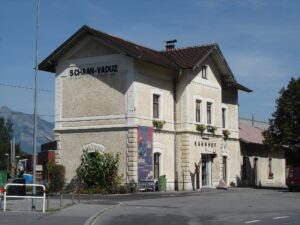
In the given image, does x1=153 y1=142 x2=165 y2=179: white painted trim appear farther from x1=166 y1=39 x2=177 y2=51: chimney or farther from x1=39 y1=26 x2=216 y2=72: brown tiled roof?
x1=166 y1=39 x2=177 y2=51: chimney

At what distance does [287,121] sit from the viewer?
40375 millimetres

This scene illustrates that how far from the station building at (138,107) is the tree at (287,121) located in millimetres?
4172

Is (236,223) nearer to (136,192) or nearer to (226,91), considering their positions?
(136,192)

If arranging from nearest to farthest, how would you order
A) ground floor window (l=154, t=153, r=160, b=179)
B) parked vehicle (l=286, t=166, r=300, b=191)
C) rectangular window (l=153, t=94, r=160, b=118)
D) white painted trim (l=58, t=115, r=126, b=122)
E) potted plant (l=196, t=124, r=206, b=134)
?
1. white painted trim (l=58, t=115, r=126, b=122)
2. ground floor window (l=154, t=153, r=160, b=179)
3. rectangular window (l=153, t=94, r=160, b=118)
4. parked vehicle (l=286, t=166, r=300, b=191)
5. potted plant (l=196, t=124, r=206, b=134)

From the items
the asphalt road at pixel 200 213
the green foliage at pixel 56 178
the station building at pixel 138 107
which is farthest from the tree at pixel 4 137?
the asphalt road at pixel 200 213

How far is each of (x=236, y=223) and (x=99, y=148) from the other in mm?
18414

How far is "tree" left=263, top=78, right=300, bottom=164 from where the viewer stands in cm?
4022

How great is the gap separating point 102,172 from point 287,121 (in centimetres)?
1469

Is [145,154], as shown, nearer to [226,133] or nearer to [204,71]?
[204,71]

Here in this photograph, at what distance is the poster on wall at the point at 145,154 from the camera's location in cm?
3362

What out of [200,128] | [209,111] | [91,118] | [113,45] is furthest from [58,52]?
[209,111]

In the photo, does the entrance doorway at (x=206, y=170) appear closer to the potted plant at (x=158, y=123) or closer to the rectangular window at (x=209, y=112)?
the rectangular window at (x=209, y=112)

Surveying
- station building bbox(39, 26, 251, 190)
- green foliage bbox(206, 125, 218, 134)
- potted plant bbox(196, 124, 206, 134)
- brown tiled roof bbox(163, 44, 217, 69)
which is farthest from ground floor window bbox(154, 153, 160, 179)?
brown tiled roof bbox(163, 44, 217, 69)

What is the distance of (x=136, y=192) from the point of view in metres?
33.2
